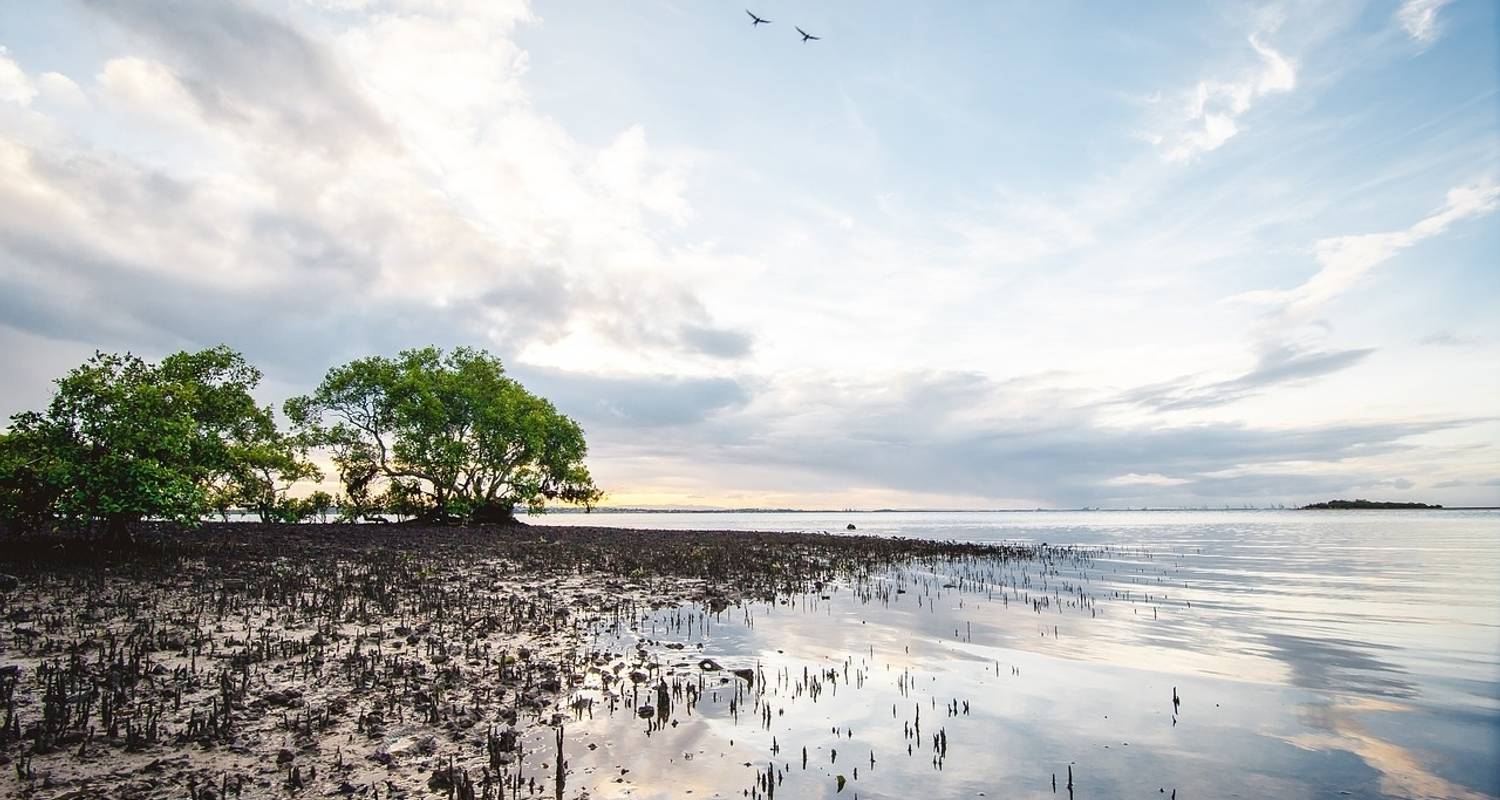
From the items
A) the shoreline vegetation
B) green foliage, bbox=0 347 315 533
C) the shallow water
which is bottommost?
the shallow water

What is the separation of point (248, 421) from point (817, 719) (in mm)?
39182

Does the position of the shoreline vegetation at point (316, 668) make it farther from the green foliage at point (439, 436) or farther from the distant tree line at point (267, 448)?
the green foliage at point (439, 436)

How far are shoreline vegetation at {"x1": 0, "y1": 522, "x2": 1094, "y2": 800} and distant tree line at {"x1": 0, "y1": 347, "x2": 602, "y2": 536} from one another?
6.96 feet

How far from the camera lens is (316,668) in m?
10.6

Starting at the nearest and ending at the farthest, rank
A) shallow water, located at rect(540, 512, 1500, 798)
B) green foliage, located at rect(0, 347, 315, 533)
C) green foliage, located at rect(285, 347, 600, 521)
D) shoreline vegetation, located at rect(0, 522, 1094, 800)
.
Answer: shoreline vegetation, located at rect(0, 522, 1094, 800) < shallow water, located at rect(540, 512, 1500, 798) < green foliage, located at rect(0, 347, 315, 533) < green foliage, located at rect(285, 347, 600, 521)

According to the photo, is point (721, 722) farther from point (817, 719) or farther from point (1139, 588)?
point (1139, 588)

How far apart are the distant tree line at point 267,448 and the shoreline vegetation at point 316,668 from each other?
83.6 inches

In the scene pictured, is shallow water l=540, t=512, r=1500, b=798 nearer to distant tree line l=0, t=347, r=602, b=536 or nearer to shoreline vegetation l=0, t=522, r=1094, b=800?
shoreline vegetation l=0, t=522, r=1094, b=800

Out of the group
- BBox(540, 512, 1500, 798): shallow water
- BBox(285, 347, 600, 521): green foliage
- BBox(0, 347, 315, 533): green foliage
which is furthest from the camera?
BBox(285, 347, 600, 521): green foliage

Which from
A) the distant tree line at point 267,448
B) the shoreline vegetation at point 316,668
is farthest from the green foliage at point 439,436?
the shoreline vegetation at point 316,668

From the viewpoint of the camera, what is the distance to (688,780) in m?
7.27

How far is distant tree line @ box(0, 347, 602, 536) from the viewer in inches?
744

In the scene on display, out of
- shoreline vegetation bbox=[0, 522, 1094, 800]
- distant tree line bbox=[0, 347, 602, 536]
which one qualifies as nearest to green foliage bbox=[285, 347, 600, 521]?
distant tree line bbox=[0, 347, 602, 536]

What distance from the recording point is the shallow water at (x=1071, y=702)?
766cm
